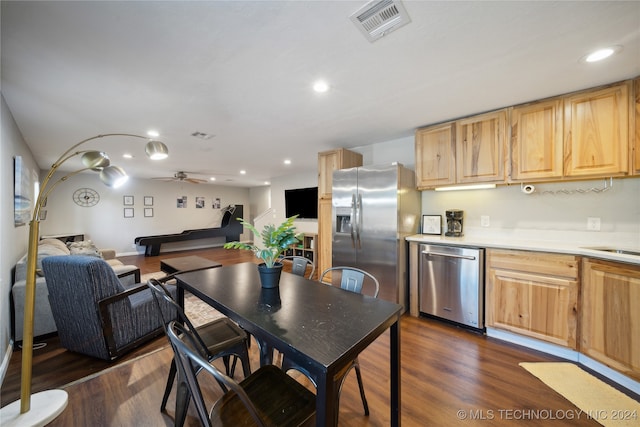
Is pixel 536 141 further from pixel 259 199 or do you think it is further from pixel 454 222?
pixel 259 199

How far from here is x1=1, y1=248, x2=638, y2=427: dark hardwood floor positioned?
4.81 ft

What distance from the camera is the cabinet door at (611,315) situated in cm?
166

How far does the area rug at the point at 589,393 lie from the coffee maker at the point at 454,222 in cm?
137

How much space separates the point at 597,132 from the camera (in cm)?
203

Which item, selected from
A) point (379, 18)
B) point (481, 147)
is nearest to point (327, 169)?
point (481, 147)

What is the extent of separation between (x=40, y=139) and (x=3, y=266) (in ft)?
8.01

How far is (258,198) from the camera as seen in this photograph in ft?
31.3

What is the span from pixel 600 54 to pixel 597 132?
72cm

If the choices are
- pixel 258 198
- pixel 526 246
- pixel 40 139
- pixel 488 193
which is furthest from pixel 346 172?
pixel 258 198

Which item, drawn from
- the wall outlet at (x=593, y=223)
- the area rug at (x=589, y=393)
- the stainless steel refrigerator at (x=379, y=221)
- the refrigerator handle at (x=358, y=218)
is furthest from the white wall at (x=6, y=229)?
the wall outlet at (x=593, y=223)

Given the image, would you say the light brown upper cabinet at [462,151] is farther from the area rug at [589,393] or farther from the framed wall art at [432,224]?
the area rug at [589,393]

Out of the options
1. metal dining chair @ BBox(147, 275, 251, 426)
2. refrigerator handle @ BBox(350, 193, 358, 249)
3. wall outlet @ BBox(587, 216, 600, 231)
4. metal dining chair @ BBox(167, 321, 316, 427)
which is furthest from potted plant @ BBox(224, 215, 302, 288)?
wall outlet @ BBox(587, 216, 600, 231)

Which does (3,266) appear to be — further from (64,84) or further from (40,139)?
(40,139)

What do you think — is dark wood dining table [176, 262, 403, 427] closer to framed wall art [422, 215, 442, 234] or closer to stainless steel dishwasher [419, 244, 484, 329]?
stainless steel dishwasher [419, 244, 484, 329]
